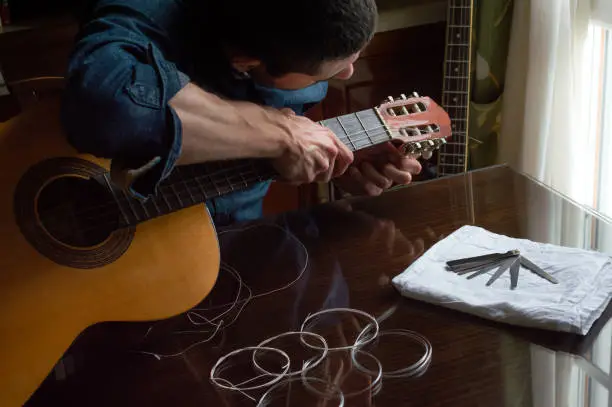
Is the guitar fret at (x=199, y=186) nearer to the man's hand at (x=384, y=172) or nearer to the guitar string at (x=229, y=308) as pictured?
the guitar string at (x=229, y=308)

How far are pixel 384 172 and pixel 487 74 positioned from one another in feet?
2.16

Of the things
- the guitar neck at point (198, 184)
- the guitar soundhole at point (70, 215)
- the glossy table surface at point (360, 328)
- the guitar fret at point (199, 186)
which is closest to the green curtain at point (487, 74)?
the glossy table surface at point (360, 328)

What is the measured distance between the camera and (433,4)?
1851mm

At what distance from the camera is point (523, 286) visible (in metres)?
0.94

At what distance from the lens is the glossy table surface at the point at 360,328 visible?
2.68ft

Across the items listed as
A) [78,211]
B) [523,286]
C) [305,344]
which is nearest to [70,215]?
[78,211]

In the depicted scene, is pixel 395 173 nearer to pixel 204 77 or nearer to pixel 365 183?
pixel 365 183

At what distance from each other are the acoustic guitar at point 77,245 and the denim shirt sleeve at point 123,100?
0.08 m

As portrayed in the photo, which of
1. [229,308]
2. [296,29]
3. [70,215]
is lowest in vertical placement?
[229,308]

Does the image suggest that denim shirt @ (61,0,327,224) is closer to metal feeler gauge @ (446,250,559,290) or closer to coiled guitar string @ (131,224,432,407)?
coiled guitar string @ (131,224,432,407)

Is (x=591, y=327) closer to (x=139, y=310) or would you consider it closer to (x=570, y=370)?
(x=570, y=370)

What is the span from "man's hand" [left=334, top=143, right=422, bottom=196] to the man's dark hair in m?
0.26

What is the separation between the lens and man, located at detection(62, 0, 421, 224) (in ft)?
2.96

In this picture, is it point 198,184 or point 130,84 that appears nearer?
point 130,84
